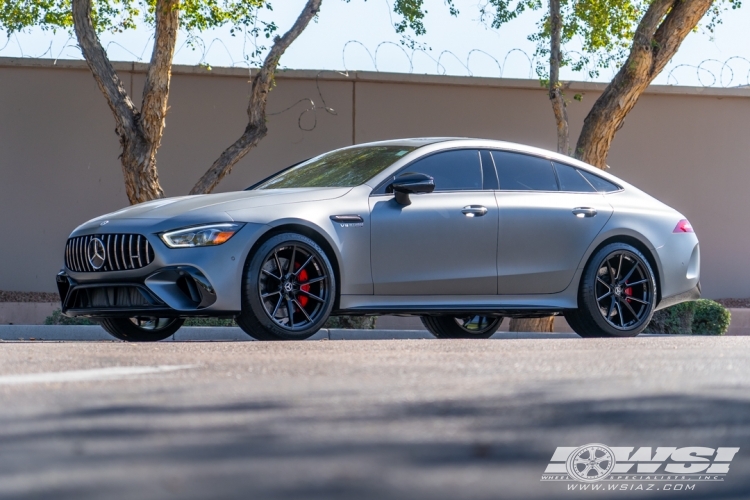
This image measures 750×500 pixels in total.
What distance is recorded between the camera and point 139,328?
27.6ft

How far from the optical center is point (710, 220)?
16453 mm

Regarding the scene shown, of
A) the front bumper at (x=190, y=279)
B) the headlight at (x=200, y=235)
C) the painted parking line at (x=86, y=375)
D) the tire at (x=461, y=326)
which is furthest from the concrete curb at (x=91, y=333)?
the painted parking line at (x=86, y=375)

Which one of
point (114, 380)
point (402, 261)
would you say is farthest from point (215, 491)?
point (402, 261)

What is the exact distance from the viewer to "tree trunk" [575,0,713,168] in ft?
43.3

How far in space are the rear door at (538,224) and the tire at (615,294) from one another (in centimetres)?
18

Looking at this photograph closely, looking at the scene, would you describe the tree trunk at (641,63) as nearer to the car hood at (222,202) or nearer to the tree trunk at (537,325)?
the tree trunk at (537,325)

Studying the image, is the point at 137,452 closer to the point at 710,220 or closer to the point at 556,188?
the point at 556,188

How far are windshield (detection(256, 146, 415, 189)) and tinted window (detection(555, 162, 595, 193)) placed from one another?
1295 mm

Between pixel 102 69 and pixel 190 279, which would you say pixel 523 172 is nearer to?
pixel 190 279

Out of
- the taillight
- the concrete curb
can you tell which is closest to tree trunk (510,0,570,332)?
the concrete curb

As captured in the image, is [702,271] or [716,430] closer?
[716,430]

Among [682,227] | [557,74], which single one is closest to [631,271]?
[682,227]

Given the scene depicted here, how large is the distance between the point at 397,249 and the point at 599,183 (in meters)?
2.18

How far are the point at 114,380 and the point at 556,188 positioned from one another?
17.5 feet
